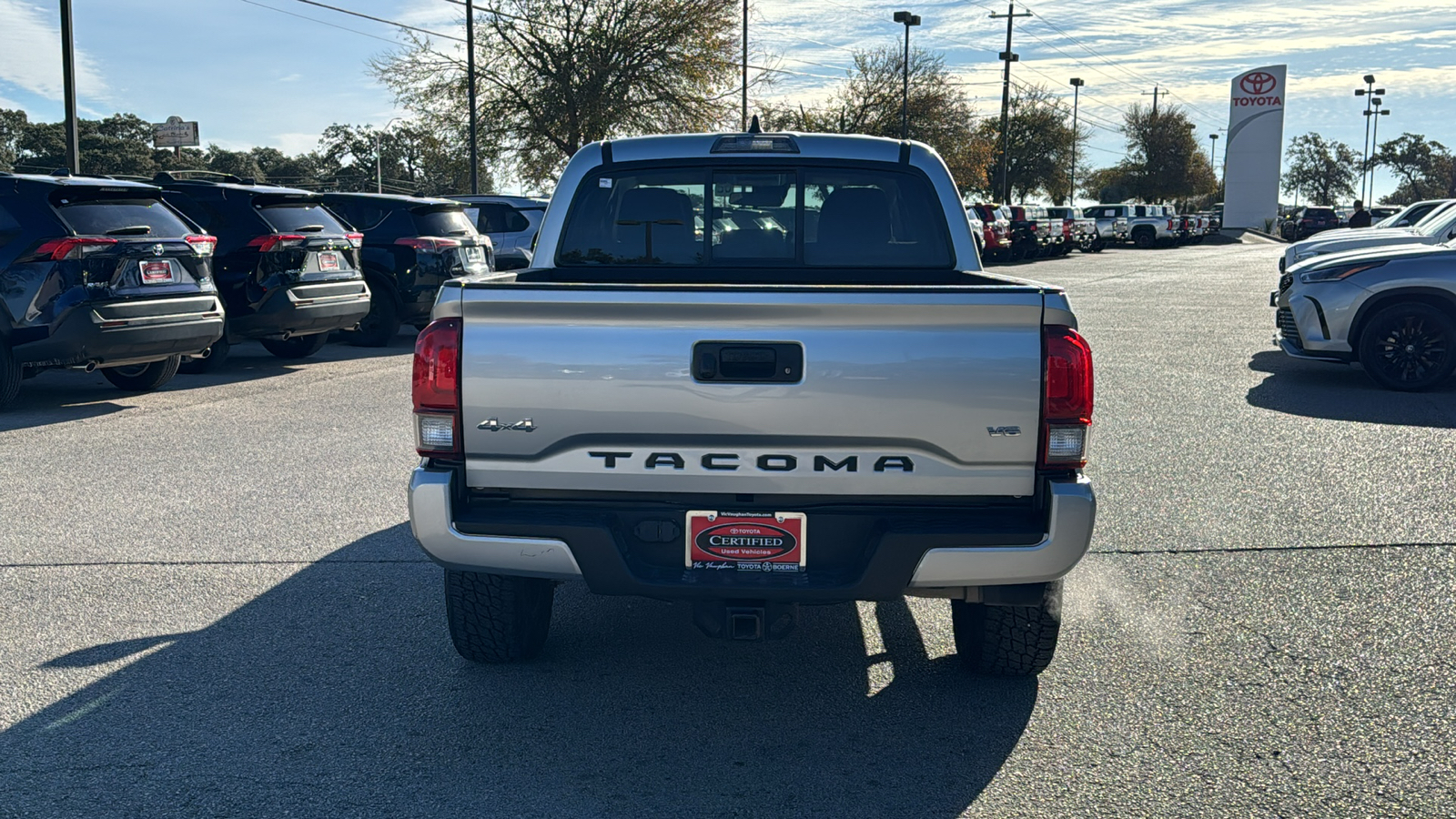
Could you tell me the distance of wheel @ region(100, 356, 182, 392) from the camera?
36.6 feet

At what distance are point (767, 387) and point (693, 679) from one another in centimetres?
129

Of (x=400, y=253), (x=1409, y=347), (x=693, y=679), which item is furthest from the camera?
(x=400, y=253)

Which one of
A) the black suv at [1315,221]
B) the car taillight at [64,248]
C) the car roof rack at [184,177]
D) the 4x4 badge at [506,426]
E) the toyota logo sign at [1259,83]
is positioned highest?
the toyota logo sign at [1259,83]

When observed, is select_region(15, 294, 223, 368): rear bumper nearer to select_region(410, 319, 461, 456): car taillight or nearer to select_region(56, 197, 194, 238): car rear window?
select_region(56, 197, 194, 238): car rear window

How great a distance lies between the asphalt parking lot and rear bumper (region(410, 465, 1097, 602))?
1.72 feet

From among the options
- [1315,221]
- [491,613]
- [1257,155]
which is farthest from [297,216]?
[1257,155]

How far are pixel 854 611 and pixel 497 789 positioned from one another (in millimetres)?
2069

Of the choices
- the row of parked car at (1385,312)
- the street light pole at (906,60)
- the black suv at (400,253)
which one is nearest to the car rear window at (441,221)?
the black suv at (400,253)

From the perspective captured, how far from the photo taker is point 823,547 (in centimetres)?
368

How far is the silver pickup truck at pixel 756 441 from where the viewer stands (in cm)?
356

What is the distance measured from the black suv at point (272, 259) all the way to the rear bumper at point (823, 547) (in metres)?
9.00

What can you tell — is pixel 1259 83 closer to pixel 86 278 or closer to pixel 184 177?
pixel 184 177

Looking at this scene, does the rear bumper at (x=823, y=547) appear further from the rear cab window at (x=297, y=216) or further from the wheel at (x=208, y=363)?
the wheel at (x=208, y=363)

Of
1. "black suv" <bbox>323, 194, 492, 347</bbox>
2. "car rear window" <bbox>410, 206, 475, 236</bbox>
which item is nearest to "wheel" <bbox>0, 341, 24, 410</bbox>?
"black suv" <bbox>323, 194, 492, 347</bbox>
